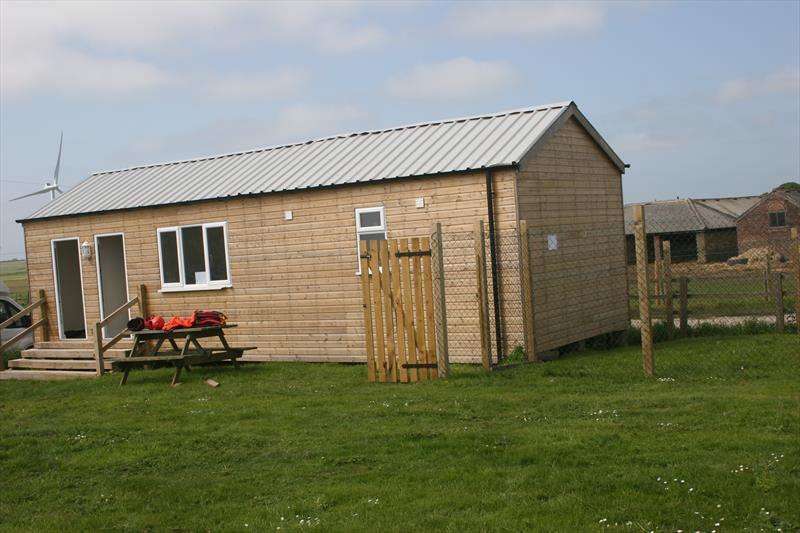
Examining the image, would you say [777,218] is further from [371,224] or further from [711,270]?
[371,224]

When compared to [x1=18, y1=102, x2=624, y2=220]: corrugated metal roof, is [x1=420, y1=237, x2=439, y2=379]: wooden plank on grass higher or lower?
lower

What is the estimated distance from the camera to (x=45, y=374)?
1814cm

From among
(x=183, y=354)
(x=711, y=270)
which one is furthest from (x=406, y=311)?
(x=711, y=270)

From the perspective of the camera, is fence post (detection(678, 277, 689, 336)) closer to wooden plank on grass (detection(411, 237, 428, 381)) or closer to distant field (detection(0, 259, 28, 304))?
wooden plank on grass (detection(411, 237, 428, 381))

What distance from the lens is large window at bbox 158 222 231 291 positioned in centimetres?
1827

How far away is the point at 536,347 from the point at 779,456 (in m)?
7.72

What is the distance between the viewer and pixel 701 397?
9891 millimetres

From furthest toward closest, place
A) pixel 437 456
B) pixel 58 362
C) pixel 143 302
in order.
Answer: pixel 143 302, pixel 58 362, pixel 437 456

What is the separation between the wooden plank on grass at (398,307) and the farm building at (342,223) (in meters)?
1.96

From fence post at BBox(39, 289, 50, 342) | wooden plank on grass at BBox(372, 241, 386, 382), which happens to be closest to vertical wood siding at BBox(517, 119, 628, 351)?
wooden plank on grass at BBox(372, 241, 386, 382)

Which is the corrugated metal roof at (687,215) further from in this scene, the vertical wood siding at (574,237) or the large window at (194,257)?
the large window at (194,257)

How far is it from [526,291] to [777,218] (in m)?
46.8

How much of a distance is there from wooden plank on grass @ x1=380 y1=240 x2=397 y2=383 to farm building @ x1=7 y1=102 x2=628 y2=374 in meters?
2.00

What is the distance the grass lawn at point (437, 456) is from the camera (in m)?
6.39
